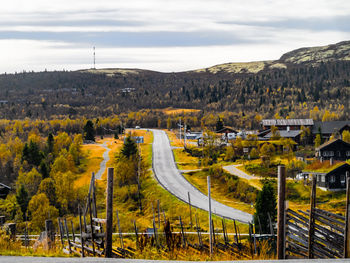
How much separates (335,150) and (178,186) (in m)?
26.0

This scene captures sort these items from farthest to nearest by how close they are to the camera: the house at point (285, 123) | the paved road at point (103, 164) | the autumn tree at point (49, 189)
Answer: the house at point (285, 123) → the paved road at point (103, 164) → the autumn tree at point (49, 189)

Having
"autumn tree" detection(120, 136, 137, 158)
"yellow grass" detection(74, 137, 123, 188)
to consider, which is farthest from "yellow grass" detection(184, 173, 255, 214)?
"yellow grass" detection(74, 137, 123, 188)

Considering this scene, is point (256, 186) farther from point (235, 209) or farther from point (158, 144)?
point (158, 144)

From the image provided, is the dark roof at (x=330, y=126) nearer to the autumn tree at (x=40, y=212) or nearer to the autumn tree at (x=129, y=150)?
the autumn tree at (x=129, y=150)

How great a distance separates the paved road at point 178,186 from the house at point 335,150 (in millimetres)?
20803

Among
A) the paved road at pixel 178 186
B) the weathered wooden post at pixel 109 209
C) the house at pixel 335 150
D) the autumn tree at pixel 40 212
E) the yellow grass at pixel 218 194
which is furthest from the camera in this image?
the house at pixel 335 150

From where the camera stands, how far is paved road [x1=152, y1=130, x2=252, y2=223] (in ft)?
126

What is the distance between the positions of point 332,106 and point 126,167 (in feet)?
438

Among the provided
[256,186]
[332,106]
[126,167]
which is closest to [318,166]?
[256,186]

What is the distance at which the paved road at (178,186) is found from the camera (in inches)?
1512

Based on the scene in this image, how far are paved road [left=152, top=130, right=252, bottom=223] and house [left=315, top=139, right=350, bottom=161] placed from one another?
68.2ft

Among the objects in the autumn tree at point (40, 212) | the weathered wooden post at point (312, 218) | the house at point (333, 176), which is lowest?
the autumn tree at point (40, 212)

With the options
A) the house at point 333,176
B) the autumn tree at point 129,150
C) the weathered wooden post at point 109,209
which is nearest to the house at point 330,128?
the house at point 333,176

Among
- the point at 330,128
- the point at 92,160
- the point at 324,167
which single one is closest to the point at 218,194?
the point at 324,167
